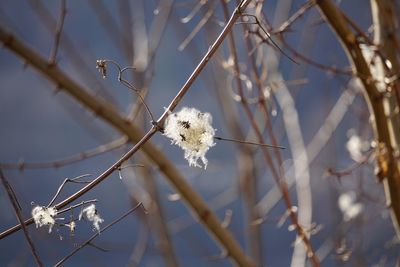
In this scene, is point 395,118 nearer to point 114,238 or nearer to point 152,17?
point 152,17

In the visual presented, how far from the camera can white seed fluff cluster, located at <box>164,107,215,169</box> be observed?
0.58 meters

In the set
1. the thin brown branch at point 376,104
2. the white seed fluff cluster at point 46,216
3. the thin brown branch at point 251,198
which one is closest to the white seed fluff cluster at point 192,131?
the white seed fluff cluster at point 46,216

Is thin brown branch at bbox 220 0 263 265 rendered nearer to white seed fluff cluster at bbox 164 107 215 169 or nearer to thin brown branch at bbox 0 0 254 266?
thin brown branch at bbox 0 0 254 266

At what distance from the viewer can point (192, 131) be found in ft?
1.91

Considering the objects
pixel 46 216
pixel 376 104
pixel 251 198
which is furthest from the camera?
pixel 251 198

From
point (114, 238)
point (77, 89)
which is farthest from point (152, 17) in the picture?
point (77, 89)

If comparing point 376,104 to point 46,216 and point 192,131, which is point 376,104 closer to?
point 192,131

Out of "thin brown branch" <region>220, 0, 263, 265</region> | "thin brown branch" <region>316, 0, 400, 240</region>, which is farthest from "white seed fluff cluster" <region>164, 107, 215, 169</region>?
"thin brown branch" <region>220, 0, 263, 265</region>

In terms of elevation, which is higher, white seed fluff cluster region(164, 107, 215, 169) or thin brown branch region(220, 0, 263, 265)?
thin brown branch region(220, 0, 263, 265)

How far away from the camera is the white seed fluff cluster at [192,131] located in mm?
577

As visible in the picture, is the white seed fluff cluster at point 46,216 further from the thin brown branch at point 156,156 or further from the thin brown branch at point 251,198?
the thin brown branch at point 251,198

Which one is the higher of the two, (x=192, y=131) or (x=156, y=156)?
(x=156, y=156)

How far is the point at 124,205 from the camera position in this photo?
8.77 ft

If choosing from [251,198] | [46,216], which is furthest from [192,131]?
[251,198]
